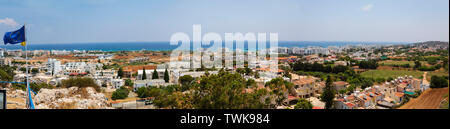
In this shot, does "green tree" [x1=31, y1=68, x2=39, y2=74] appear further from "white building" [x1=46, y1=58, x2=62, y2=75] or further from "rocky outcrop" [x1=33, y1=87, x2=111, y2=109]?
"rocky outcrop" [x1=33, y1=87, x2=111, y2=109]

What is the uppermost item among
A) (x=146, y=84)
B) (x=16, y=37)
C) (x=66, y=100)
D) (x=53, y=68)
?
(x=16, y=37)

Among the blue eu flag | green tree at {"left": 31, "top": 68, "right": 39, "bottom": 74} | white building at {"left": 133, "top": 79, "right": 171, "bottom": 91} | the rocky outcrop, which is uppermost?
the blue eu flag

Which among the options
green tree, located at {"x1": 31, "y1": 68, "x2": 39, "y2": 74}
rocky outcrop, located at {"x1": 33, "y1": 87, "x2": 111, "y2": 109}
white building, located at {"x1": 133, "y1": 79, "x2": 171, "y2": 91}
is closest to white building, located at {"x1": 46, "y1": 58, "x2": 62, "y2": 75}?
green tree, located at {"x1": 31, "y1": 68, "x2": 39, "y2": 74}

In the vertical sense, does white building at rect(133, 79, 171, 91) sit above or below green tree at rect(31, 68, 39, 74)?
below

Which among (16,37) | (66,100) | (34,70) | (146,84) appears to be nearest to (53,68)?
(34,70)

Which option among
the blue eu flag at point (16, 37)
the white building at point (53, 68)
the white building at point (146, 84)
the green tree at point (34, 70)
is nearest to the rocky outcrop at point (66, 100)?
the blue eu flag at point (16, 37)

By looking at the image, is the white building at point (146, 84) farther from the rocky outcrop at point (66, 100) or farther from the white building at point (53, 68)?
the white building at point (53, 68)

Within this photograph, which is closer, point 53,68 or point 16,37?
point 16,37

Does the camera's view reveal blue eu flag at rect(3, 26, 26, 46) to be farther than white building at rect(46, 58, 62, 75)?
No

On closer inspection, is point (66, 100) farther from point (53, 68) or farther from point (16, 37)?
point (53, 68)

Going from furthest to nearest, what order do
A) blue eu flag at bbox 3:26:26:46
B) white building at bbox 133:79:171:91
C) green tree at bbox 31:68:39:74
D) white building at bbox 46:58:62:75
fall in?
green tree at bbox 31:68:39:74 → white building at bbox 46:58:62:75 → white building at bbox 133:79:171:91 → blue eu flag at bbox 3:26:26:46
